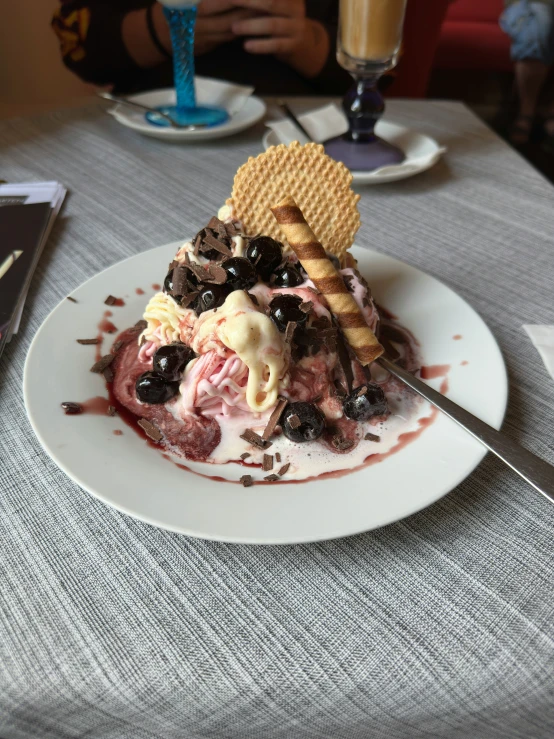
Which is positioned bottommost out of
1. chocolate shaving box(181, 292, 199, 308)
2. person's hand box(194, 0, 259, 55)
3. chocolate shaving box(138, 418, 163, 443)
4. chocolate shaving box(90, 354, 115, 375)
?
chocolate shaving box(138, 418, 163, 443)

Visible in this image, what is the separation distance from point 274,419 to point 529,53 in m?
4.39

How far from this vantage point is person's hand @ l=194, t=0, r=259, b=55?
2244mm

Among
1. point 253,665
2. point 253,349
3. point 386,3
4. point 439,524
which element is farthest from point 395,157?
point 253,665

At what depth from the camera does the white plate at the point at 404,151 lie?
165 centimetres

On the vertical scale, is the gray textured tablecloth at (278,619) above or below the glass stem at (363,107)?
below

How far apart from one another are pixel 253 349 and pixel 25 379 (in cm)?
34

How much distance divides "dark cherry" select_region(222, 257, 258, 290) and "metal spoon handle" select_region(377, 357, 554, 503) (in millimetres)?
319

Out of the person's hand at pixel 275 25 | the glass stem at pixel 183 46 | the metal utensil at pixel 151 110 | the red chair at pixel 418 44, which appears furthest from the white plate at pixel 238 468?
the red chair at pixel 418 44

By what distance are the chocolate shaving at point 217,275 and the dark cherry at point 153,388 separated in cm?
17

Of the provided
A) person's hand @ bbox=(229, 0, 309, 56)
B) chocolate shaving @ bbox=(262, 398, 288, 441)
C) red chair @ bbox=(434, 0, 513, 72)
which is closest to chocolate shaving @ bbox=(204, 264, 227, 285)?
chocolate shaving @ bbox=(262, 398, 288, 441)

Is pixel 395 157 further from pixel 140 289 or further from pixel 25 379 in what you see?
pixel 25 379

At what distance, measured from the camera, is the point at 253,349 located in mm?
861

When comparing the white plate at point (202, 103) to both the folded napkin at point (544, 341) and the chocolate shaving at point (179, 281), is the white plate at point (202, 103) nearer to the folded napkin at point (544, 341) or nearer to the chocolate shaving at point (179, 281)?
the chocolate shaving at point (179, 281)

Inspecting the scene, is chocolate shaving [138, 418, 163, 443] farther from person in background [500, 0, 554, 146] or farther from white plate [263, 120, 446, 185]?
Answer: person in background [500, 0, 554, 146]
